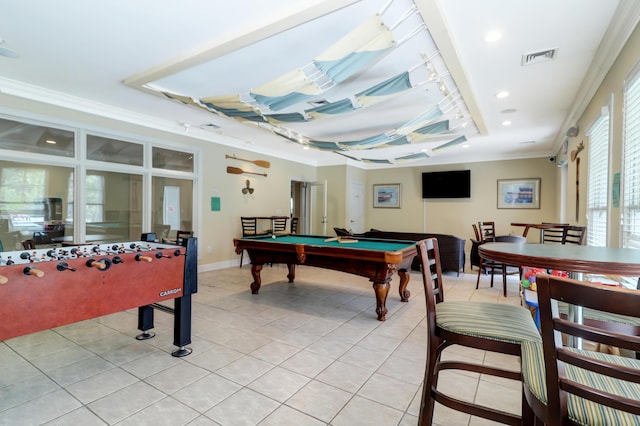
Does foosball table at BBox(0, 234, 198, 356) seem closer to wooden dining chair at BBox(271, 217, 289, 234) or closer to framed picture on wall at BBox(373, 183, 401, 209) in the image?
wooden dining chair at BBox(271, 217, 289, 234)

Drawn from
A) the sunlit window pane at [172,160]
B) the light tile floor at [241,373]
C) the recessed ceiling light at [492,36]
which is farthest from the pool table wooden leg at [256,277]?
the recessed ceiling light at [492,36]

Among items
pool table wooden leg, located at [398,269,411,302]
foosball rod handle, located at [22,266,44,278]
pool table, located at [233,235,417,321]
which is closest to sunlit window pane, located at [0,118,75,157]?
pool table, located at [233,235,417,321]

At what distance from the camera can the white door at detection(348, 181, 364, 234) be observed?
27.4 ft

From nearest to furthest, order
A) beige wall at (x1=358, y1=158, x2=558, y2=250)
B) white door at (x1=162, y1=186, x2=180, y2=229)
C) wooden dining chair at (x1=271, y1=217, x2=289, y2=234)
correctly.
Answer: white door at (x1=162, y1=186, x2=180, y2=229) < wooden dining chair at (x1=271, y1=217, x2=289, y2=234) < beige wall at (x1=358, y1=158, x2=558, y2=250)

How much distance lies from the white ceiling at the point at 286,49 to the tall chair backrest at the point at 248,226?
2.43 metres

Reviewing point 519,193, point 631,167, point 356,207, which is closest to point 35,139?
point 631,167

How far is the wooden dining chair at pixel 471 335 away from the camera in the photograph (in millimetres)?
1337

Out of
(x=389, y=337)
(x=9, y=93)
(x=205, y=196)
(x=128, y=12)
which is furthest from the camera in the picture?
(x=205, y=196)

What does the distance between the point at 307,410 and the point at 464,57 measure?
10.3 ft

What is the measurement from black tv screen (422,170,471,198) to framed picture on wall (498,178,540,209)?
0.74 metres

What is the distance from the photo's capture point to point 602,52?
8.69 feet

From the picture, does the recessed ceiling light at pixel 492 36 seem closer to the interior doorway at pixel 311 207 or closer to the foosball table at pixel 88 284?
the foosball table at pixel 88 284

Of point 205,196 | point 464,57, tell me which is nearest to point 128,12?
point 464,57

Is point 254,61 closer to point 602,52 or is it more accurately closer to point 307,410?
point 307,410
